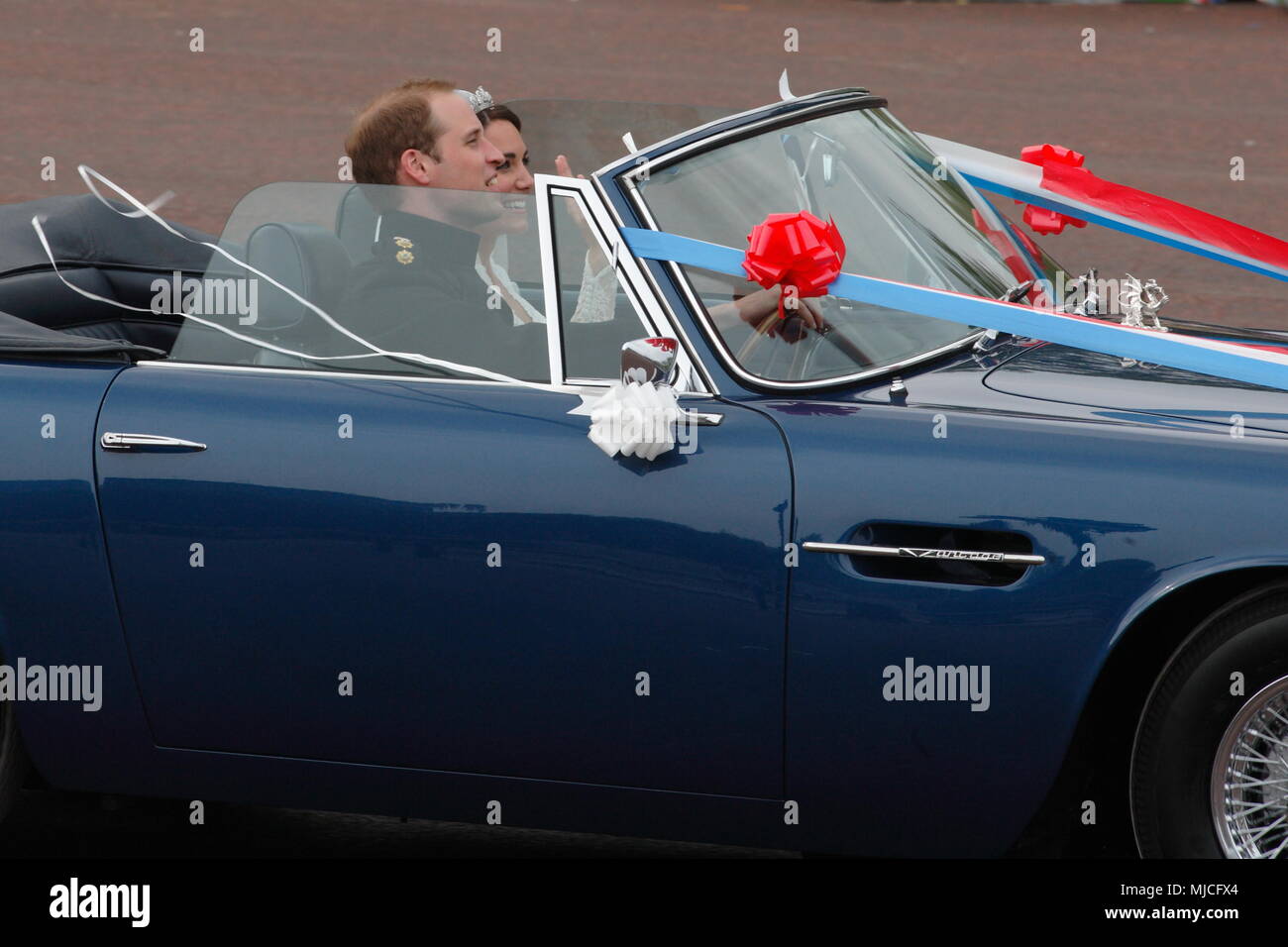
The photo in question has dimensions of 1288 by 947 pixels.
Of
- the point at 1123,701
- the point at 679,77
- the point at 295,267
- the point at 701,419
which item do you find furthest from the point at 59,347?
the point at 679,77

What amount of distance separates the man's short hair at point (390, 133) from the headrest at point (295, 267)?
18.6 inches

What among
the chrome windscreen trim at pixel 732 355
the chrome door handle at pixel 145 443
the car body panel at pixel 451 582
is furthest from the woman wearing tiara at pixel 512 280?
the chrome door handle at pixel 145 443

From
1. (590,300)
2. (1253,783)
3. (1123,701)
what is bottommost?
(1253,783)

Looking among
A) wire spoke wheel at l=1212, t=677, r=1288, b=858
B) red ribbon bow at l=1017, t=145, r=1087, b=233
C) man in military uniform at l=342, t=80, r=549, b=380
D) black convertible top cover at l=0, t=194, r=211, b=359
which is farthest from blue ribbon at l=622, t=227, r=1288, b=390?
black convertible top cover at l=0, t=194, r=211, b=359

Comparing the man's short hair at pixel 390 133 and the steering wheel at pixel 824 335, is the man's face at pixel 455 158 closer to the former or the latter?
the man's short hair at pixel 390 133

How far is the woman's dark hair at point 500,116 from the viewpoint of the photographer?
465cm

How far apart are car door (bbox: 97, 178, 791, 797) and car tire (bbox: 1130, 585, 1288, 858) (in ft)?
2.26

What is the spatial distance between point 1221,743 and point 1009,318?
100 centimetres

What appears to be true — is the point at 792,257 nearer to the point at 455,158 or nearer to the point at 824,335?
the point at 824,335

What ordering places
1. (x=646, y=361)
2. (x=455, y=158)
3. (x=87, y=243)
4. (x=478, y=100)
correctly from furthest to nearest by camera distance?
(x=87, y=243)
(x=478, y=100)
(x=455, y=158)
(x=646, y=361)

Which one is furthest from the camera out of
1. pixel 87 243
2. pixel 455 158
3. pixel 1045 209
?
pixel 1045 209

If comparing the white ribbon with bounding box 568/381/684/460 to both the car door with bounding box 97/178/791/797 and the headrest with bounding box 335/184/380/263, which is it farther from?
the headrest with bounding box 335/184/380/263

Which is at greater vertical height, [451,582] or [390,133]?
[390,133]

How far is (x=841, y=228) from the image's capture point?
3.91 meters
